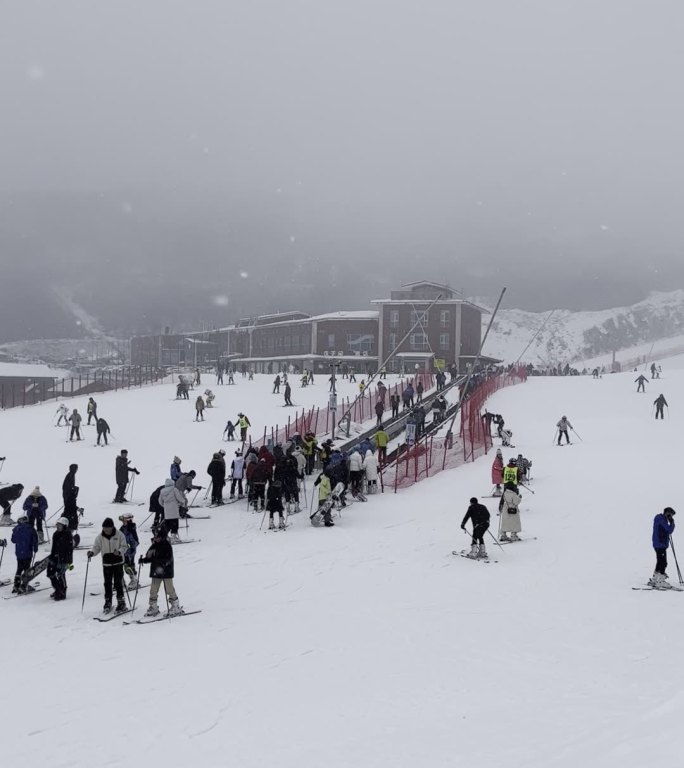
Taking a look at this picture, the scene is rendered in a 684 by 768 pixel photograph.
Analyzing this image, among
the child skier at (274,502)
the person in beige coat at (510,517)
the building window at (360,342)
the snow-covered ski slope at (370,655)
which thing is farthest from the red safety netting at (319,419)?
the building window at (360,342)

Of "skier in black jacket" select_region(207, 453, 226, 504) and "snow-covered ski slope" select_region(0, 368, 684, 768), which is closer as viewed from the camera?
"snow-covered ski slope" select_region(0, 368, 684, 768)

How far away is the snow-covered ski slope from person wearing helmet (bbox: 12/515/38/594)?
36 cm

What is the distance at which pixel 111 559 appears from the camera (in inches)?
413

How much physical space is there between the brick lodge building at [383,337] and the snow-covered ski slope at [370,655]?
52.7 metres

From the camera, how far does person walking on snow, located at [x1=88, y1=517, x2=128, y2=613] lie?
1046 cm

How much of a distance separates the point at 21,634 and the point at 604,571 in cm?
1027

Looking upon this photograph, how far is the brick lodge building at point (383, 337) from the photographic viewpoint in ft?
253

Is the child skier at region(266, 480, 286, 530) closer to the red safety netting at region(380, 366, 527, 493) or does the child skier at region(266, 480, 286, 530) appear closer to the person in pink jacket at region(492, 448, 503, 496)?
the red safety netting at region(380, 366, 527, 493)

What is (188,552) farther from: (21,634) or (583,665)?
(583,665)

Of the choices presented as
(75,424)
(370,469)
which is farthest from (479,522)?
(75,424)

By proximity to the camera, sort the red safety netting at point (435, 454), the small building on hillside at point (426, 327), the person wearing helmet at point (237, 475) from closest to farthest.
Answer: the person wearing helmet at point (237, 475), the red safety netting at point (435, 454), the small building on hillside at point (426, 327)

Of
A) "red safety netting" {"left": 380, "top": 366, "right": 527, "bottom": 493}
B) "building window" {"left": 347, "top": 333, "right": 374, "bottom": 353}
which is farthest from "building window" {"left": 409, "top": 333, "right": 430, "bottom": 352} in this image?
"red safety netting" {"left": 380, "top": 366, "right": 527, "bottom": 493}

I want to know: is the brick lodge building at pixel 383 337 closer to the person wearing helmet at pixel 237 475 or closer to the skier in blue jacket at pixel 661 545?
the person wearing helmet at pixel 237 475

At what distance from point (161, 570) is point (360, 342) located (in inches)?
2896
